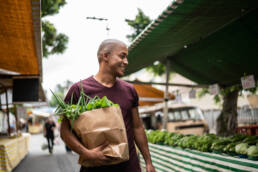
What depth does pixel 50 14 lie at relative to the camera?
987 cm

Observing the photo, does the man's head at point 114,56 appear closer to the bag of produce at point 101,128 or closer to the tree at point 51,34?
the bag of produce at point 101,128

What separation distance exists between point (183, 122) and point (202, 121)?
4.28ft

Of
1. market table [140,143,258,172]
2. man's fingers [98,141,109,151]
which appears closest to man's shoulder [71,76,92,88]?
man's fingers [98,141,109,151]

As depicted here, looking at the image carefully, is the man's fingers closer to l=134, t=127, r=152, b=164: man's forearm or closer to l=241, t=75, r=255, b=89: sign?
l=134, t=127, r=152, b=164: man's forearm

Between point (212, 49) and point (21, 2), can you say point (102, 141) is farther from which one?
point (212, 49)

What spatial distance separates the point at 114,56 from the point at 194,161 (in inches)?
123

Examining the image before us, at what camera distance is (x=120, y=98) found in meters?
2.15

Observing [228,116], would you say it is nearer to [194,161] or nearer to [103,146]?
[194,161]

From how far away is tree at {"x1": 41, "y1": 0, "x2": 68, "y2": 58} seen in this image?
9.40m

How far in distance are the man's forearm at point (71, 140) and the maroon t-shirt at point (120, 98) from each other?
10.2 inches

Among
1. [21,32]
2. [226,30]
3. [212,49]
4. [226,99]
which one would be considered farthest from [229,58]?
[21,32]

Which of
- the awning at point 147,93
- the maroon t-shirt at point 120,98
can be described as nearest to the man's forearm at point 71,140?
the maroon t-shirt at point 120,98

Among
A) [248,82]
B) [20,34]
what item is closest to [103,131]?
[20,34]

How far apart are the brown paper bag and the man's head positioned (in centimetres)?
51
